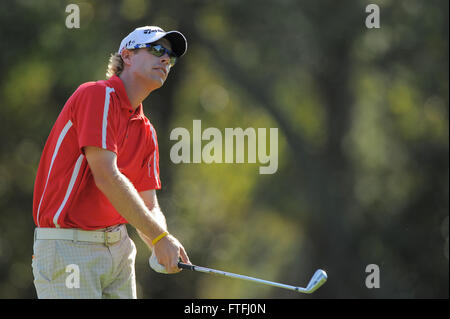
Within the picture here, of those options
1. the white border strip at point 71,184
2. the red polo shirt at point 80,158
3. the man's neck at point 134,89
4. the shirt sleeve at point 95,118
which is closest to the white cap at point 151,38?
the man's neck at point 134,89

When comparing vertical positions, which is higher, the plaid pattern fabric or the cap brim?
the cap brim

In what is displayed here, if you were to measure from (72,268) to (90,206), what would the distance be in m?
0.36

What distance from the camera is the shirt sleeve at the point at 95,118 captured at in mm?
4102

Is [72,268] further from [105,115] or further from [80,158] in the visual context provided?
[105,115]

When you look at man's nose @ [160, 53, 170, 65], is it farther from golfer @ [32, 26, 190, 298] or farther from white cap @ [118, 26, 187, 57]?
golfer @ [32, 26, 190, 298]

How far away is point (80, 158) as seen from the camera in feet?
13.9

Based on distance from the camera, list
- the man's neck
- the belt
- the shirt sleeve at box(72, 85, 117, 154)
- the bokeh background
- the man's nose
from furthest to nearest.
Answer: the bokeh background, the man's nose, the man's neck, the belt, the shirt sleeve at box(72, 85, 117, 154)

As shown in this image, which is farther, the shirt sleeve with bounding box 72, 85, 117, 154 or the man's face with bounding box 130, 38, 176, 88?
the man's face with bounding box 130, 38, 176, 88

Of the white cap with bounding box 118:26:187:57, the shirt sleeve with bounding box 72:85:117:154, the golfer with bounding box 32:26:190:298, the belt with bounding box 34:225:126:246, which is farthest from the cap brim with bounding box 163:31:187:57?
the belt with bounding box 34:225:126:246

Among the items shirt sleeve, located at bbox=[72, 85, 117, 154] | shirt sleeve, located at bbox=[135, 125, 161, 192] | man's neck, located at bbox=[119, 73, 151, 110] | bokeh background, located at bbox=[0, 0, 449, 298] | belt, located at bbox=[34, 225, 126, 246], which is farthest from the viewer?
bokeh background, located at bbox=[0, 0, 449, 298]

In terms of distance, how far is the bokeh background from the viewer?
14930 millimetres

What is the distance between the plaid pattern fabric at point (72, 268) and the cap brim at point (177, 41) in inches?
49.5

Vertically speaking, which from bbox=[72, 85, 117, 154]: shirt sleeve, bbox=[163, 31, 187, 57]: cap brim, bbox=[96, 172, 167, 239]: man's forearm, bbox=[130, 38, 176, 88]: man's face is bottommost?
bbox=[96, 172, 167, 239]: man's forearm
